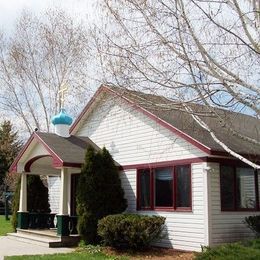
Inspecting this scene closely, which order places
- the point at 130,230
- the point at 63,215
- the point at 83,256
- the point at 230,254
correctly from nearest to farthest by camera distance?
the point at 230,254
the point at 83,256
the point at 130,230
the point at 63,215

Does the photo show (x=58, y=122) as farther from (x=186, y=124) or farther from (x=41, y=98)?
(x=41, y=98)

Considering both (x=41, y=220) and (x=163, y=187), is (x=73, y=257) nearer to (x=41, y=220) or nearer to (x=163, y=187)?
(x=163, y=187)

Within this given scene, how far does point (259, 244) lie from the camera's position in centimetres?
1274

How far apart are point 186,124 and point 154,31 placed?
17.7 feet

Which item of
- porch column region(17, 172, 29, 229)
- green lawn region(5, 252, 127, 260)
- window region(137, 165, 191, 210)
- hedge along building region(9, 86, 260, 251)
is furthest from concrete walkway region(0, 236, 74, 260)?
window region(137, 165, 191, 210)

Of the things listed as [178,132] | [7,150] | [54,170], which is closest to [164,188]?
[178,132]

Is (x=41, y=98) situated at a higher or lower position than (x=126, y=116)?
higher

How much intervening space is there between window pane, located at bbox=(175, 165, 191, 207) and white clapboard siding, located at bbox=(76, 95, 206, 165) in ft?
1.35

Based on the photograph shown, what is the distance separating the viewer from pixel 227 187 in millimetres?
16344

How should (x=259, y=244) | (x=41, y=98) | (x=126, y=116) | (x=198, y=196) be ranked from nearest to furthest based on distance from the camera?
(x=259, y=244) → (x=198, y=196) → (x=126, y=116) → (x=41, y=98)

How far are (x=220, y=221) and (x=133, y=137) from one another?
4.83 meters

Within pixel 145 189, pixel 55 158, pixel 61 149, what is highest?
pixel 61 149

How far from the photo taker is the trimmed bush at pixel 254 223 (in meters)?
15.8

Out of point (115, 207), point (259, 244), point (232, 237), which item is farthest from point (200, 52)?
point (115, 207)
